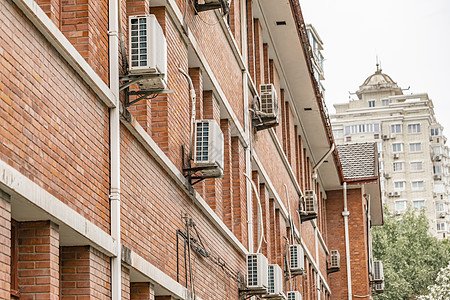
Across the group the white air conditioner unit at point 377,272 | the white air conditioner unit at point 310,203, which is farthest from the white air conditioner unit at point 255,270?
the white air conditioner unit at point 377,272

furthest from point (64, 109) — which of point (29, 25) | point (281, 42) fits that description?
point (281, 42)

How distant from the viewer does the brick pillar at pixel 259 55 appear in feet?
66.6

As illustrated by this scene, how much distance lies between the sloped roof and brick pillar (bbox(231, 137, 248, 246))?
20.0 metres

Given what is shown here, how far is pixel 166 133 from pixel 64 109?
3690mm

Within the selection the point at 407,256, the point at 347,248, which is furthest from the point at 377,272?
the point at 407,256

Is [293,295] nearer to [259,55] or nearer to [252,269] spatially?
[259,55]

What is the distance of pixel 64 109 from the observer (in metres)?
7.79

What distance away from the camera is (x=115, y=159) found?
29.4ft

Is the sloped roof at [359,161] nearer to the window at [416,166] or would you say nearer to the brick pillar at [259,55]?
the brick pillar at [259,55]

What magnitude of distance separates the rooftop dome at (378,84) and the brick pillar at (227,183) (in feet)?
392

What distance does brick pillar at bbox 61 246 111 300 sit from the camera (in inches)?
319

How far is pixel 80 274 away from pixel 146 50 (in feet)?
7.69

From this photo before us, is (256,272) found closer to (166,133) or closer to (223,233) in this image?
(223,233)

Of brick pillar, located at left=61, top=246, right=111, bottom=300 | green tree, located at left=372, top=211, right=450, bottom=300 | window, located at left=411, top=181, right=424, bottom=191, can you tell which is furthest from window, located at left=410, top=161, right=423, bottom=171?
brick pillar, located at left=61, top=246, right=111, bottom=300
